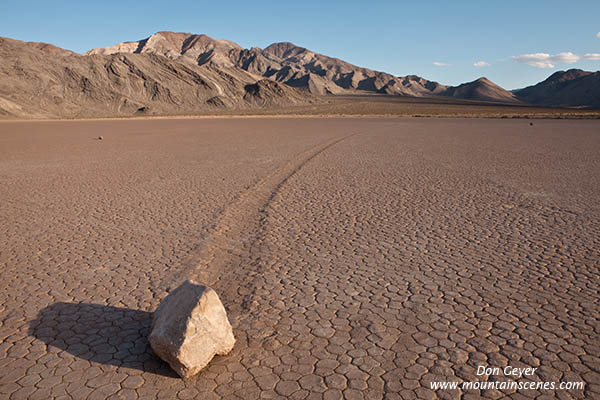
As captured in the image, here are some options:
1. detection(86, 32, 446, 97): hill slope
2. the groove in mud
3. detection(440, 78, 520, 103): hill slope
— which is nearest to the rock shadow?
the groove in mud

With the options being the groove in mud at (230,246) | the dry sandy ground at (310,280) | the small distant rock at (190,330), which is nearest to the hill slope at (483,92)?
the dry sandy ground at (310,280)

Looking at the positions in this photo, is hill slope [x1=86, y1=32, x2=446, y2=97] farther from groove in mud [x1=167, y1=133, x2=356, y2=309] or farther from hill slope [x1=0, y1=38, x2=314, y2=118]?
groove in mud [x1=167, y1=133, x2=356, y2=309]

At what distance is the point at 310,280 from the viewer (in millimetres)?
5164

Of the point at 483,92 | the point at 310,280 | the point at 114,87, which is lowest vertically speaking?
the point at 483,92

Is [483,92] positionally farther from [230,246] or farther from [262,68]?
[230,246]

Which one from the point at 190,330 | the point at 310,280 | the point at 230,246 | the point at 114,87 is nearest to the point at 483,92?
the point at 114,87

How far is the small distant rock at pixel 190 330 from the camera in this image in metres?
3.29

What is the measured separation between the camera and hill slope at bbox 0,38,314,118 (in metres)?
67.4

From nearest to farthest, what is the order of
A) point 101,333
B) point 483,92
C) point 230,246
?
point 101,333 → point 230,246 → point 483,92

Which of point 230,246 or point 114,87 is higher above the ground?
point 230,246

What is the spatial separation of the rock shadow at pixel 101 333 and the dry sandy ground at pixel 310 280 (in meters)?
0.02

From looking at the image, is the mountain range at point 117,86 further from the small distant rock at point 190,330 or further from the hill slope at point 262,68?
the small distant rock at point 190,330

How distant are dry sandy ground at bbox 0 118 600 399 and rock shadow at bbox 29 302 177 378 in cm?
2

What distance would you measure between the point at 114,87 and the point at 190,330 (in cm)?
8560
